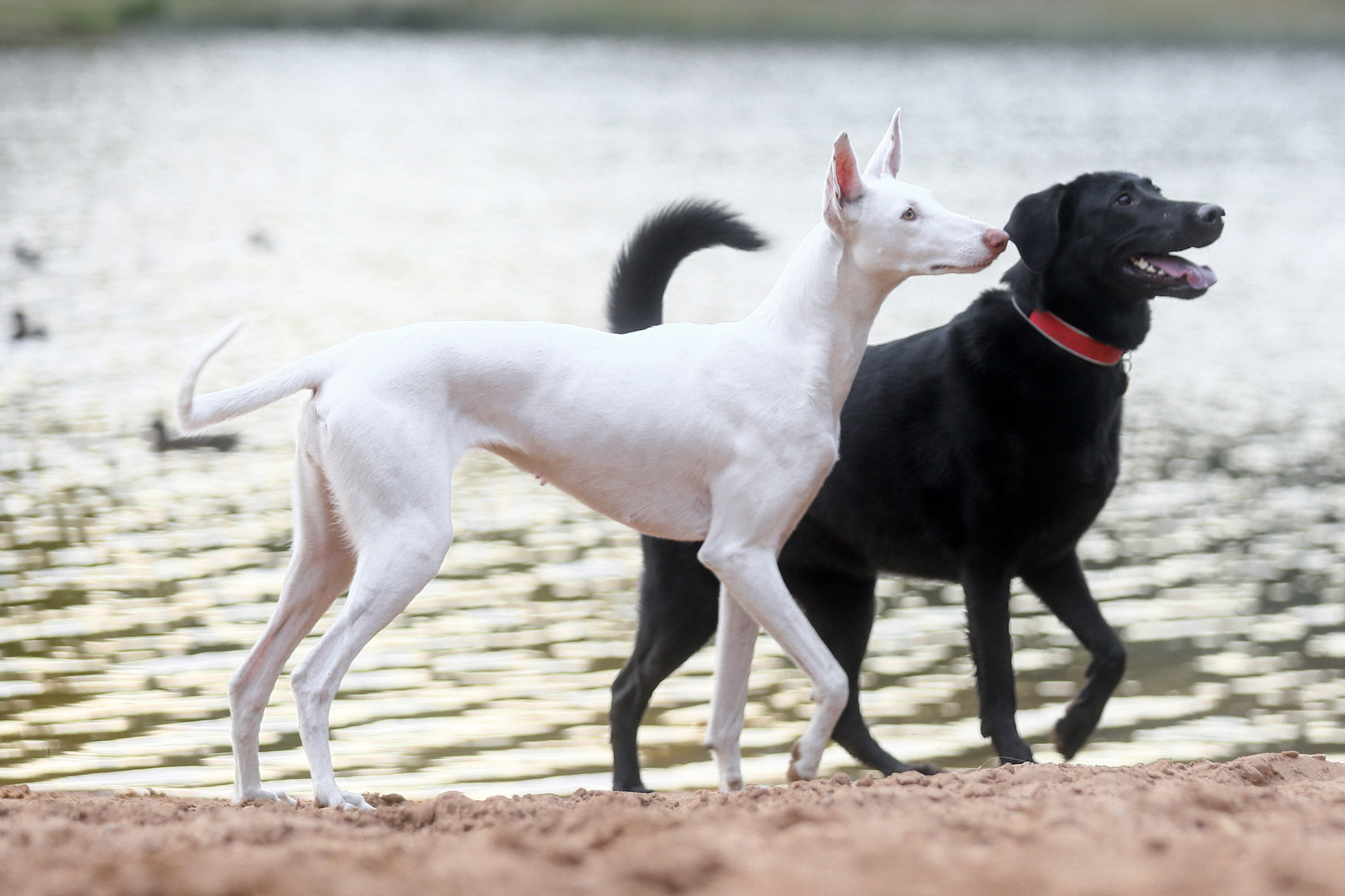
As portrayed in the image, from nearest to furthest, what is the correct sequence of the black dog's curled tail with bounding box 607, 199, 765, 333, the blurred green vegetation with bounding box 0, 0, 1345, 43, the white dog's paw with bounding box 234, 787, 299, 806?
the white dog's paw with bounding box 234, 787, 299, 806
the black dog's curled tail with bounding box 607, 199, 765, 333
the blurred green vegetation with bounding box 0, 0, 1345, 43

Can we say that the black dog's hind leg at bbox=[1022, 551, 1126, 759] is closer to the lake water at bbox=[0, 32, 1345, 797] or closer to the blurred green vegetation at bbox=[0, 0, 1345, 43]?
the lake water at bbox=[0, 32, 1345, 797]

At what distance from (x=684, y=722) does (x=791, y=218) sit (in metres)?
18.0

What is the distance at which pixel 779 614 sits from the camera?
4.09 meters

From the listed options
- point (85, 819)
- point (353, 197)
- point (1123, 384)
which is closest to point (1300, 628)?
point (1123, 384)

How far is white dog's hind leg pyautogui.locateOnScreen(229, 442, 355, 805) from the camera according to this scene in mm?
4055

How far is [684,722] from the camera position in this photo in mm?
6336

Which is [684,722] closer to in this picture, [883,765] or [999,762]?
[883,765]

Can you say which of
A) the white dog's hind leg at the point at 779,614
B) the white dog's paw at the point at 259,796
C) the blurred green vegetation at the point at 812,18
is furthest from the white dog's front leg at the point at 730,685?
the blurred green vegetation at the point at 812,18

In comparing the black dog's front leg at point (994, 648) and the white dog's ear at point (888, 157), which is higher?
the white dog's ear at point (888, 157)

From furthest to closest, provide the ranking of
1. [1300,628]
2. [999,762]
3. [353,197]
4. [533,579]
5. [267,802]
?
[353,197] < [533,579] < [1300,628] < [999,762] < [267,802]

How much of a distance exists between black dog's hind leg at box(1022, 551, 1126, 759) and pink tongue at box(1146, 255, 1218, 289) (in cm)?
98

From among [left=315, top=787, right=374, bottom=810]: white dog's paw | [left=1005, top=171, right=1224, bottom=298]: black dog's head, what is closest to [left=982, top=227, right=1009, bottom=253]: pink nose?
[left=1005, top=171, right=1224, bottom=298]: black dog's head

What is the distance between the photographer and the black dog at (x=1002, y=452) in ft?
16.3

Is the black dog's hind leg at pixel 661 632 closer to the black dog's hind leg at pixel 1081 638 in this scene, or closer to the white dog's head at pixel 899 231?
the black dog's hind leg at pixel 1081 638
